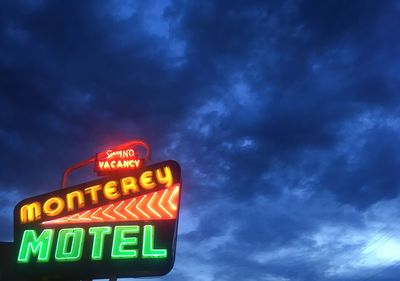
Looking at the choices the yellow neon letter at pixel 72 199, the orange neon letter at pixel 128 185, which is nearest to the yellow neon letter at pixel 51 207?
the yellow neon letter at pixel 72 199

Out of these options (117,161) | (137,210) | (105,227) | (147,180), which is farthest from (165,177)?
(105,227)

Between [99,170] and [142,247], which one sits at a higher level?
[99,170]

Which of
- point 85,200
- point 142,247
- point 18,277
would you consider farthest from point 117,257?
point 18,277

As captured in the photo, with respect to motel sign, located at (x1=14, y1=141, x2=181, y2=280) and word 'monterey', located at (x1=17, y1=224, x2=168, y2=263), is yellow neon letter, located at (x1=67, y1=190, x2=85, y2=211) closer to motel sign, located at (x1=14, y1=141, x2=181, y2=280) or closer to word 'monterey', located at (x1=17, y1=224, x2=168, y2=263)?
motel sign, located at (x1=14, y1=141, x2=181, y2=280)

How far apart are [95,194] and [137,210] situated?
1970 millimetres

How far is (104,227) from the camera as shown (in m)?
19.6

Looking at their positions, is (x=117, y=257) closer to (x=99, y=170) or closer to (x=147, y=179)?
(x=147, y=179)

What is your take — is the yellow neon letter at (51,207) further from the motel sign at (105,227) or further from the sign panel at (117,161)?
the sign panel at (117,161)

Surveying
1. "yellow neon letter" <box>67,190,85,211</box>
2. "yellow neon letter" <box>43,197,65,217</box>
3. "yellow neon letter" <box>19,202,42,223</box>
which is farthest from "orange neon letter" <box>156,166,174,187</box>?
"yellow neon letter" <box>19,202,42,223</box>

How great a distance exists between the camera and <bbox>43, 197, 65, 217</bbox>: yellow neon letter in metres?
20.7

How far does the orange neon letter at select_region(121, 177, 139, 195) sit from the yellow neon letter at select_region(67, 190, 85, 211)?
164 cm

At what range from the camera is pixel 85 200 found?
20.9 metres

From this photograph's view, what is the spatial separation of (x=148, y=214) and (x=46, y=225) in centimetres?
394

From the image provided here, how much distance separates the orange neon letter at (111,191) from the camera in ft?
68.5
